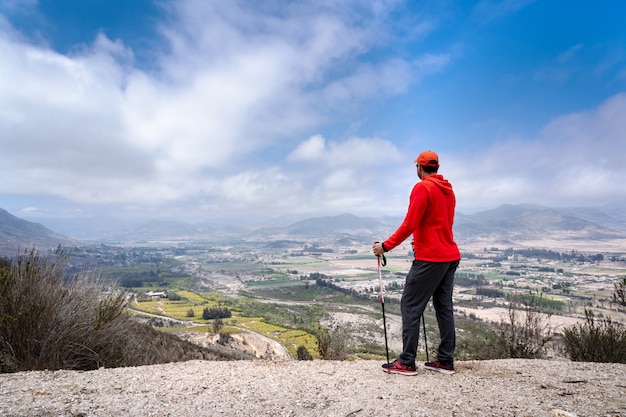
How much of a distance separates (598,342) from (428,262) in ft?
12.8

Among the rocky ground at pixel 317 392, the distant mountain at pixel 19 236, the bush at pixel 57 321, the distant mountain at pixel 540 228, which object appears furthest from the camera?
the distant mountain at pixel 540 228

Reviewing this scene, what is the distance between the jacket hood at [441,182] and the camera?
3.76 meters

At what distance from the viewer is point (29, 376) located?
Answer: 3408 mm

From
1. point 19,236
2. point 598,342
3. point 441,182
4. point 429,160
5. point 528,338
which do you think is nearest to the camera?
point 441,182

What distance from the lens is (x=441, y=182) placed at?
3.81m

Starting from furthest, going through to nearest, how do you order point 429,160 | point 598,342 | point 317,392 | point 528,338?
point 528,338
point 598,342
point 429,160
point 317,392

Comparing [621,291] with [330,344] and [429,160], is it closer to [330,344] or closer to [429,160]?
[429,160]

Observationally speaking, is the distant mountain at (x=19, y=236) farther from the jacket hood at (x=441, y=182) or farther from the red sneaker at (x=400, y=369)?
the jacket hood at (x=441, y=182)

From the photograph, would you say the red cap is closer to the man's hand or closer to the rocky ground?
the man's hand

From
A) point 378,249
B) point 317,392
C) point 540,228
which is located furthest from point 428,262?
point 540,228

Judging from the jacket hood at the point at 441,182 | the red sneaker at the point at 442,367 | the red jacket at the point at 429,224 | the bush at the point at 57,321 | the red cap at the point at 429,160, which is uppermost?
the red cap at the point at 429,160

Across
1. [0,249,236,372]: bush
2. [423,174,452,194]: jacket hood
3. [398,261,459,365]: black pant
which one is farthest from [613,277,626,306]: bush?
[0,249,236,372]: bush

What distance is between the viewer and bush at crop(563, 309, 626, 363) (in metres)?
4.92

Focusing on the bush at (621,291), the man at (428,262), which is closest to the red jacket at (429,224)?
the man at (428,262)
